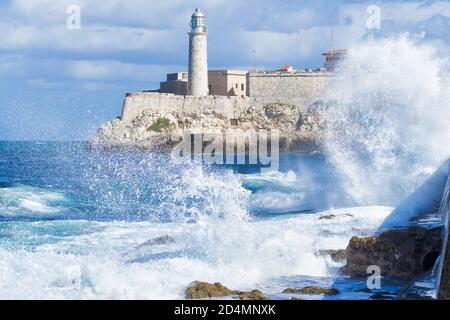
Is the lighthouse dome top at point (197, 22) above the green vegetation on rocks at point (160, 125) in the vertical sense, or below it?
above

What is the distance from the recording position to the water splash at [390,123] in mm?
18953

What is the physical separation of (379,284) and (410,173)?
321 inches

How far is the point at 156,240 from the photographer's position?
14.5m

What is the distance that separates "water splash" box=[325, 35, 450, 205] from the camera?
18953 mm

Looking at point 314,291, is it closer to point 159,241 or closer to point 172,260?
point 172,260

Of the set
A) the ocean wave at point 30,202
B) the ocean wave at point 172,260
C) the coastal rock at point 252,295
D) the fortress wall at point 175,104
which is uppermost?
the fortress wall at point 175,104

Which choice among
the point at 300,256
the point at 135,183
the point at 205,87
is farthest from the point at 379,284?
the point at 205,87

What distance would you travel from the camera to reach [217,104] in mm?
50938

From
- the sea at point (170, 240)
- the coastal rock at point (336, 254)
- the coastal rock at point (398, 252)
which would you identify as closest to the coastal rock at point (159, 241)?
the sea at point (170, 240)

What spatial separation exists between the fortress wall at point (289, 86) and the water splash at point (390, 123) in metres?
29.5

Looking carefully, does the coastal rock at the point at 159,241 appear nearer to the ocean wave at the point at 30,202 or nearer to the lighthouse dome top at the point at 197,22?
the ocean wave at the point at 30,202

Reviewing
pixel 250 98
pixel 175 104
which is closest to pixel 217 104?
pixel 175 104

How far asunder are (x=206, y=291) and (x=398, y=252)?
8.02 feet
